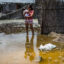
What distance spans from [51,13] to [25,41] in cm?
234

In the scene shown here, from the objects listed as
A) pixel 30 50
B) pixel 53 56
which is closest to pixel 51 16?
pixel 30 50

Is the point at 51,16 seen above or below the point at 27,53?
above

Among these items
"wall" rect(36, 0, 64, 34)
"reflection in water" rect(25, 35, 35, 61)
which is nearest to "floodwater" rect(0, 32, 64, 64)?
"reflection in water" rect(25, 35, 35, 61)

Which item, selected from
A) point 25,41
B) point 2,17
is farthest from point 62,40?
point 2,17

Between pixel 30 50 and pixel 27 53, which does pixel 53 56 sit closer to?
pixel 27 53

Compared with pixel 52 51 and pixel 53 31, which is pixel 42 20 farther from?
pixel 52 51

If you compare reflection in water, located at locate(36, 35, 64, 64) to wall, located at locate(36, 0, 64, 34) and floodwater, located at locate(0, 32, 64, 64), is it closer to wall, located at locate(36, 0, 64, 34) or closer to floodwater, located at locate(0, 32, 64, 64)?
floodwater, located at locate(0, 32, 64, 64)

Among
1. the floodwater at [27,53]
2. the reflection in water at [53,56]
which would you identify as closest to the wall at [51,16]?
the floodwater at [27,53]

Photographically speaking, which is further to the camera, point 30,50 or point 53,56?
point 30,50

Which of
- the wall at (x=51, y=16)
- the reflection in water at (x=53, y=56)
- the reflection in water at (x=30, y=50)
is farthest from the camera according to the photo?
the wall at (x=51, y=16)

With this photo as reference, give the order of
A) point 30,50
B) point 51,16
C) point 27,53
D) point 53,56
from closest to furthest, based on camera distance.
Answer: point 53,56 < point 27,53 < point 30,50 < point 51,16

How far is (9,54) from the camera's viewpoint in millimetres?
7863

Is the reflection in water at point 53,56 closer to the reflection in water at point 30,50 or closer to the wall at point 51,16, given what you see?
the reflection in water at point 30,50

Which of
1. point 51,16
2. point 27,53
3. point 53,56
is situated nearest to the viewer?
point 53,56
